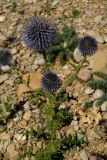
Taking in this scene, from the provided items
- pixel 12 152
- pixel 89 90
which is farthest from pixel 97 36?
pixel 12 152

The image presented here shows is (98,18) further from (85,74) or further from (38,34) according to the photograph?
(38,34)

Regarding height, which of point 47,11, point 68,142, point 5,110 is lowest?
point 68,142

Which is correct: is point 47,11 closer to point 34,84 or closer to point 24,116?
point 34,84

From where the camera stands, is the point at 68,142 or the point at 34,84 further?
the point at 34,84

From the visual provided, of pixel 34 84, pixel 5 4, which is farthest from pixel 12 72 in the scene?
pixel 5 4

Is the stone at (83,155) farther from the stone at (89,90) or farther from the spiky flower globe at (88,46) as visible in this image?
the spiky flower globe at (88,46)

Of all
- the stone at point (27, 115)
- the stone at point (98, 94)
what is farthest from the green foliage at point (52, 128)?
the stone at point (98, 94)
